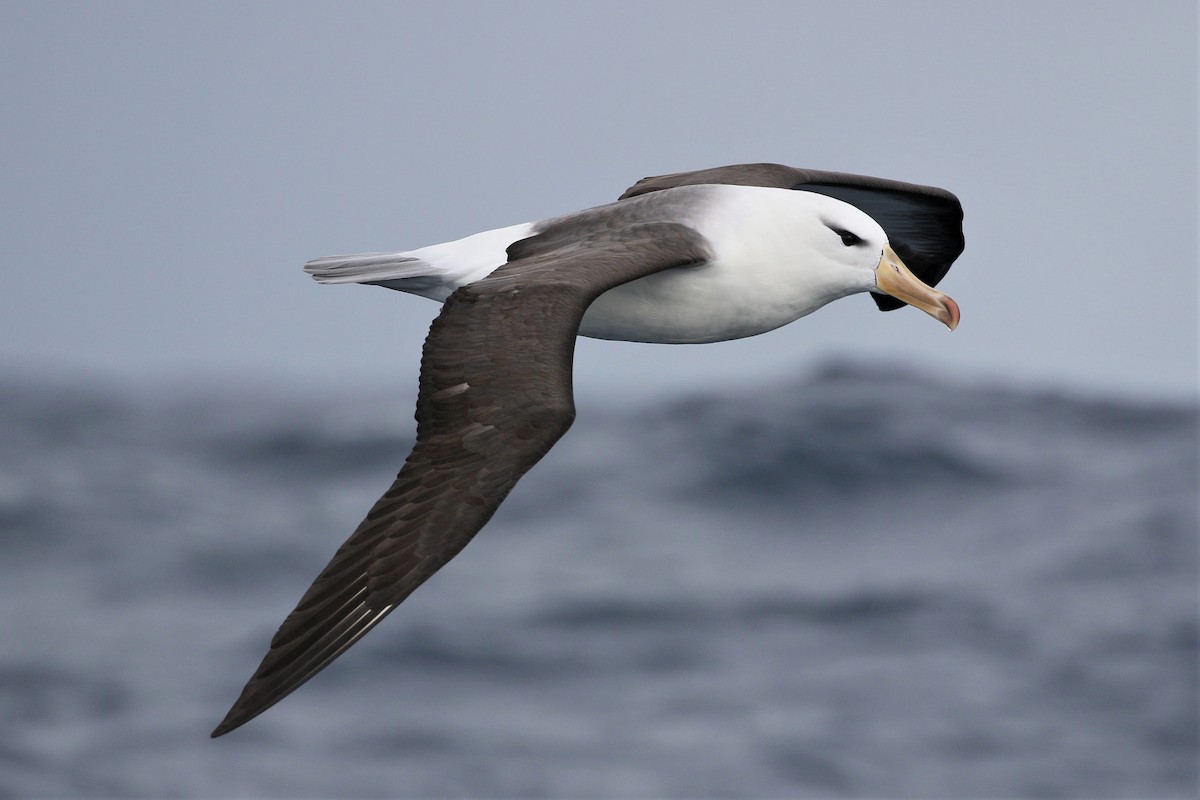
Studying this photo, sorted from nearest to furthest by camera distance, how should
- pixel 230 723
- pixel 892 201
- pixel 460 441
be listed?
pixel 230 723 → pixel 460 441 → pixel 892 201

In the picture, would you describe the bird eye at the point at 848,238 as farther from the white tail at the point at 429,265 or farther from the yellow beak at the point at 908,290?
the white tail at the point at 429,265

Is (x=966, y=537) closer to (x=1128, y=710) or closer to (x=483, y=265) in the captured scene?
(x=1128, y=710)

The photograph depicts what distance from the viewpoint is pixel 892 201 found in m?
10.3

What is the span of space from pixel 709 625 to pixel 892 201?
74.4ft

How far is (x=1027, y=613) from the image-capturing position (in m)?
30.8

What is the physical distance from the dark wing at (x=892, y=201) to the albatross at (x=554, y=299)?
1 cm

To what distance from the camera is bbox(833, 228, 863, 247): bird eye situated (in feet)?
27.3

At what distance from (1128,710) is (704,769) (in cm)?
728

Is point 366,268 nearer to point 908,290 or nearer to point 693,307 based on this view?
point 693,307

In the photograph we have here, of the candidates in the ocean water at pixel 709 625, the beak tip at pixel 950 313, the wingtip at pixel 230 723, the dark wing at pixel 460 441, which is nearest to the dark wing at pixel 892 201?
the beak tip at pixel 950 313

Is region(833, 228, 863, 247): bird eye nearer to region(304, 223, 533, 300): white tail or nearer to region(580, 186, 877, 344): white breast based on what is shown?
region(580, 186, 877, 344): white breast

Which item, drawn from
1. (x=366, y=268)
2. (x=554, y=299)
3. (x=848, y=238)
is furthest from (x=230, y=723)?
(x=848, y=238)

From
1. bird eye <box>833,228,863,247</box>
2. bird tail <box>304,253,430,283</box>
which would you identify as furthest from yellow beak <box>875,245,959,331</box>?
bird tail <box>304,253,430,283</box>

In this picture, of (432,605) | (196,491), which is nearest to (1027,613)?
(432,605)
